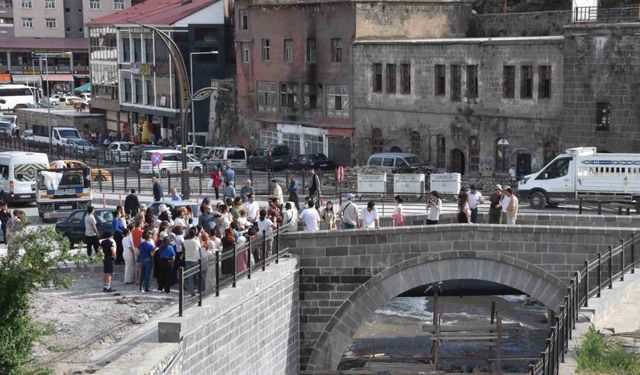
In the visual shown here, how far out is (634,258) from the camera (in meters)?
25.7

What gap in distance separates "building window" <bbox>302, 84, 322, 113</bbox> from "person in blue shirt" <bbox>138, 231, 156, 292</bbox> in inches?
1386

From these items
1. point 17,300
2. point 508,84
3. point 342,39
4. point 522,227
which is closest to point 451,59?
point 508,84

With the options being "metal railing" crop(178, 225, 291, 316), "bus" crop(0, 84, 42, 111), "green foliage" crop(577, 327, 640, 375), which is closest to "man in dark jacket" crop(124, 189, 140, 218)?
"metal railing" crop(178, 225, 291, 316)

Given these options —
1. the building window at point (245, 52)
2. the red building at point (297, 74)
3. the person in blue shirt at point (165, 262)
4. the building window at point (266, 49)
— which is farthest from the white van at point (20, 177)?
the building window at point (245, 52)

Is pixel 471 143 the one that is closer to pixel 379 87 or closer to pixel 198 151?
pixel 379 87

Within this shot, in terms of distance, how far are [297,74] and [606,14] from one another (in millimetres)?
17630

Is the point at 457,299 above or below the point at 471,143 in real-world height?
below

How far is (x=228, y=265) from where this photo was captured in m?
23.9

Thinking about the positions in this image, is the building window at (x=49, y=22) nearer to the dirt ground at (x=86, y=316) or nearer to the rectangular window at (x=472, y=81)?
the rectangular window at (x=472, y=81)

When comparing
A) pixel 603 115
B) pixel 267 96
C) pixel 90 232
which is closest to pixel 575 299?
pixel 90 232

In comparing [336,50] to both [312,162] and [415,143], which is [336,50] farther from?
[415,143]

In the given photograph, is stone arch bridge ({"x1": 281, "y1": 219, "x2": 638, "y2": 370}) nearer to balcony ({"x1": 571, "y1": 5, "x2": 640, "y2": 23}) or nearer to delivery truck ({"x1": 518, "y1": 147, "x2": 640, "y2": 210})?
delivery truck ({"x1": 518, "y1": 147, "x2": 640, "y2": 210})

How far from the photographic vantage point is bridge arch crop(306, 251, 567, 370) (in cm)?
2802

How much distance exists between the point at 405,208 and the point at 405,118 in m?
16.0
